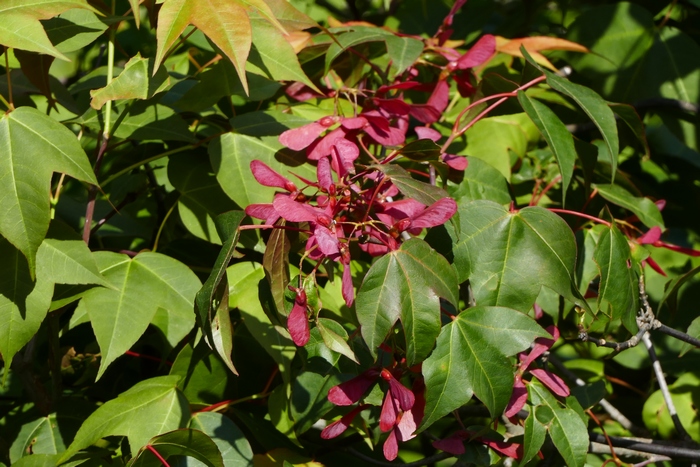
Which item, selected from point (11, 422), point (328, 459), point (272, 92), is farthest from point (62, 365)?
point (272, 92)

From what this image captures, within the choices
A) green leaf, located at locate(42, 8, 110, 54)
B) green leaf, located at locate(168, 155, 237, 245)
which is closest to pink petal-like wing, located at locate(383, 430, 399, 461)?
green leaf, located at locate(168, 155, 237, 245)

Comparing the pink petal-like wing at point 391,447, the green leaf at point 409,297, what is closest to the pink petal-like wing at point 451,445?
the pink petal-like wing at point 391,447

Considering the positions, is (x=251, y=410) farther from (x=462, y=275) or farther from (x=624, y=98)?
(x=624, y=98)

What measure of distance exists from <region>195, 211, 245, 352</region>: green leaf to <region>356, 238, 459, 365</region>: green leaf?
153 mm

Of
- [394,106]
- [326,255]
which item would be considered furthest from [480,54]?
[326,255]

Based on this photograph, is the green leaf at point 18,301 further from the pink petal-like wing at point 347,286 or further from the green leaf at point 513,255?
the green leaf at point 513,255

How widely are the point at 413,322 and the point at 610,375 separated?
0.91 meters

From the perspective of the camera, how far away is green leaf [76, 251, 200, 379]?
3.08 ft

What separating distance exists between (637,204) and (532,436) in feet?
1.62

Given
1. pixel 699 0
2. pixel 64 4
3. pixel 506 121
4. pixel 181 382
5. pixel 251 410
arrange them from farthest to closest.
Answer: pixel 699 0 < pixel 506 121 < pixel 251 410 < pixel 181 382 < pixel 64 4

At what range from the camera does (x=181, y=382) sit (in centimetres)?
105

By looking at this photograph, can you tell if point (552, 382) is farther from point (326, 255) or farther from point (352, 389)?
point (326, 255)

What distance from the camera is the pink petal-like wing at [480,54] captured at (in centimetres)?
116

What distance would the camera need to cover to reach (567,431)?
0.95 m
